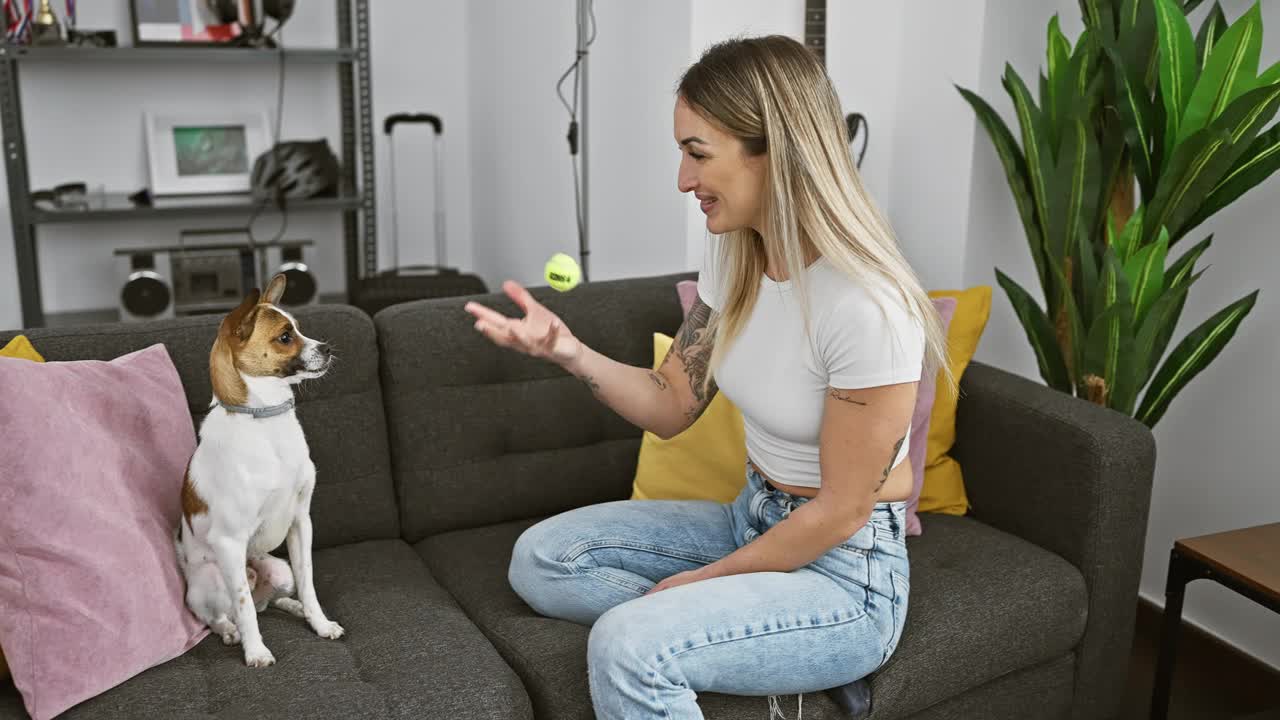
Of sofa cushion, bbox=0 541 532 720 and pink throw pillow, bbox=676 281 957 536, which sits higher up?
pink throw pillow, bbox=676 281 957 536

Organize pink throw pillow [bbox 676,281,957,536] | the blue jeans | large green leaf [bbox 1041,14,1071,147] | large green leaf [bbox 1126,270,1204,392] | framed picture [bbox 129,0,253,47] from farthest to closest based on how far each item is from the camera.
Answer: framed picture [bbox 129,0,253,47]
large green leaf [bbox 1041,14,1071,147]
large green leaf [bbox 1126,270,1204,392]
pink throw pillow [bbox 676,281,957,536]
the blue jeans

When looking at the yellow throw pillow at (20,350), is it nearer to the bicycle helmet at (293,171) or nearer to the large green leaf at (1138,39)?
the large green leaf at (1138,39)

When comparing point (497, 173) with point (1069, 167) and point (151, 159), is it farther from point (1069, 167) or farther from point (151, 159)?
point (1069, 167)

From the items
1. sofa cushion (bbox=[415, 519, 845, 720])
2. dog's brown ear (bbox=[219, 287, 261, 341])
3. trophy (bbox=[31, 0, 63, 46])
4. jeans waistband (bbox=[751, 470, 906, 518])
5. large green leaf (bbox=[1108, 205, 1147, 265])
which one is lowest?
sofa cushion (bbox=[415, 519, 845, 720])

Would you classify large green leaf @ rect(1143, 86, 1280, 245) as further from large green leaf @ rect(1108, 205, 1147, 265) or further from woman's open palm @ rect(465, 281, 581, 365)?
woman's open palm @ rect(465, 281, 581, 365)

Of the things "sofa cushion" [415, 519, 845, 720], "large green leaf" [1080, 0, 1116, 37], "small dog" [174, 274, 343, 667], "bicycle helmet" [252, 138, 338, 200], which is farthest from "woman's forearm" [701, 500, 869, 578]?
"bicycle helmet" [252, 138, 338, 200]

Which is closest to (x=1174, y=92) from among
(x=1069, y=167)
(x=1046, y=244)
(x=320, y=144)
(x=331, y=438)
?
(x=1069, y=167)

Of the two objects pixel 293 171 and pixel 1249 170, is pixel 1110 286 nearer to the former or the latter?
pixel 1249 170

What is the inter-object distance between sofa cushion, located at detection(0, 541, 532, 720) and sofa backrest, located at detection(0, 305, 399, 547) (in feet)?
0.82

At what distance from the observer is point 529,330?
1.52 meters

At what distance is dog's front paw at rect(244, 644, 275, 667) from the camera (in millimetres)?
1529

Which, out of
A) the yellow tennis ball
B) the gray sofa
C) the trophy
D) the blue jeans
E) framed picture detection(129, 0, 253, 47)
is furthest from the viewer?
framed picture detection(129, 0, 253, 47)

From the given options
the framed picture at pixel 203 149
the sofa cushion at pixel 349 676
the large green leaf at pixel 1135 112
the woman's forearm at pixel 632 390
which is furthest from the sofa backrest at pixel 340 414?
the framed picture at pixel 203 149

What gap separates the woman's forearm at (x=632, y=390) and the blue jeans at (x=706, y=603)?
0.15m
